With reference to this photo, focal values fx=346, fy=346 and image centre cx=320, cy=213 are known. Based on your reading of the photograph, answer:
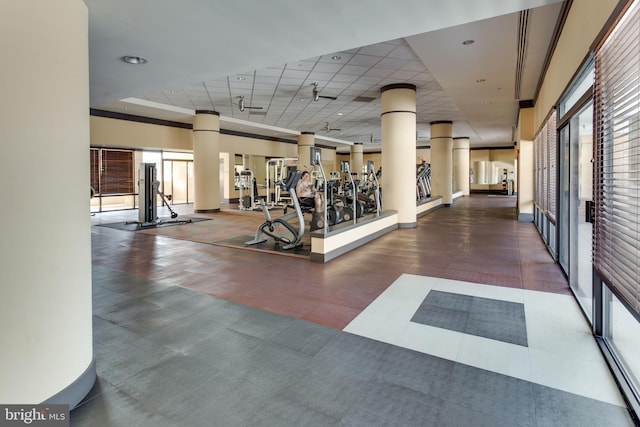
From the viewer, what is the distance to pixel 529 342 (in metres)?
2.74

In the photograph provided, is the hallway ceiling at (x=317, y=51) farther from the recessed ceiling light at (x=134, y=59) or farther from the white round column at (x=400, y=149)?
the white round column at (x=400, y=149)

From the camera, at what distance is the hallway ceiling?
9.58 feet

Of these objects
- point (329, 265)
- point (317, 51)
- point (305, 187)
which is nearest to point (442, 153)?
point (305, 187)

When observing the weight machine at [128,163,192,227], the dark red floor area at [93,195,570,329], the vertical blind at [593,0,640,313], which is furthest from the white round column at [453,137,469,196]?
the vertical blind at [593,0,640,313]

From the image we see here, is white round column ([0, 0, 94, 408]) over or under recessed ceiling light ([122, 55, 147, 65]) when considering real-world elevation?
under

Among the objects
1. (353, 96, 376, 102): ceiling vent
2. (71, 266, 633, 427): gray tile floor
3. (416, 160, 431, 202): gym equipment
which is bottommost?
(71, 266, 633, 427): gray tile floor

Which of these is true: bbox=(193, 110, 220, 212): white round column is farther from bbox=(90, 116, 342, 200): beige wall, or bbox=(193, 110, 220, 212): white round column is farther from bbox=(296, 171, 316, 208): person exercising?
bbox=(296, 171, 316, 208): person exercising

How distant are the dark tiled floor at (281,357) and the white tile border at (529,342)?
0.12 meters

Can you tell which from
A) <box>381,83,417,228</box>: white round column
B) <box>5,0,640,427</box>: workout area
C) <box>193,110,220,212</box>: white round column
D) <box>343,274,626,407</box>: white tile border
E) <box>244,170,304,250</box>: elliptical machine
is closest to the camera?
<box>5,0,640,427</box>: workout area

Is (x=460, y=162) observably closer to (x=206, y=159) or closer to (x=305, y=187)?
(x=206, y=159)

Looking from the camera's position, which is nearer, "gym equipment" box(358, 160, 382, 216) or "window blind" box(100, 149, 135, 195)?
"gym equipment" box(358, 160, 382, 216)

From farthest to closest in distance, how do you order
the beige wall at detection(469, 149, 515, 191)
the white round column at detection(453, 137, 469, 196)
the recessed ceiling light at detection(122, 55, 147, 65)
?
1. the beige wall at detection(469, 149, 515, 191)
2. the white round column at detection(453, 137, 469, 196)
3. the recessed ceiling light at detection(122, 55, 147, 65)

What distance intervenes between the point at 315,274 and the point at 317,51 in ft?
9.17

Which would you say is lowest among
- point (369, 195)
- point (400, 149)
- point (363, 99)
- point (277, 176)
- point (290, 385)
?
point (290, 385)
